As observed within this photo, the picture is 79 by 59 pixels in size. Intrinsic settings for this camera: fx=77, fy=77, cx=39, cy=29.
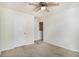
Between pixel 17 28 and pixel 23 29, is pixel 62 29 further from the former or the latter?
pixel 17 28

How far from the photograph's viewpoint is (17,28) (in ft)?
6.88

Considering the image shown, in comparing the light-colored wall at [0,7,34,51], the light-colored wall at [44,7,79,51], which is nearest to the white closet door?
the light-colored wall at [0,7,34,51]

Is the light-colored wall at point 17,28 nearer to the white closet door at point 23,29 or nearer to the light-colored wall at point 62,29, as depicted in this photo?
the white closet door at point 23,29

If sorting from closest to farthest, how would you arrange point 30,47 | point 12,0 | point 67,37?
point 12,0, point 30,47, point 67,37

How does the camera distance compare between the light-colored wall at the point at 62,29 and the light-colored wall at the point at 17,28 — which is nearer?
the light-colored wall at the point at 17,28

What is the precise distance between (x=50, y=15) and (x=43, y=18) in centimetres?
22

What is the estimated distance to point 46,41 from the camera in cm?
221

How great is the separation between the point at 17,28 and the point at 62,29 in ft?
4.12

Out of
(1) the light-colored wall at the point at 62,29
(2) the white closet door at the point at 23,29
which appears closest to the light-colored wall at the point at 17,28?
(2) the white closet door at the point at 23,29

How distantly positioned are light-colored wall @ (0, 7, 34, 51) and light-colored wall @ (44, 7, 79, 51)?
0.47 meters

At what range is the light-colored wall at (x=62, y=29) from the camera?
2156mm

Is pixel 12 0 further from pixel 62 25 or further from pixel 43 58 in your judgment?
pixel 62 25

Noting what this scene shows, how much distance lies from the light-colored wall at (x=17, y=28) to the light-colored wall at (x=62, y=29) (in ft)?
1.54

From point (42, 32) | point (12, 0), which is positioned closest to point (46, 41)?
point (42, 32)
